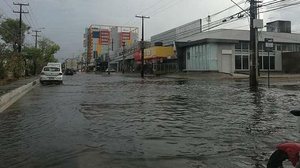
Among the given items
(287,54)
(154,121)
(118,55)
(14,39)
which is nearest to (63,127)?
(154,121)

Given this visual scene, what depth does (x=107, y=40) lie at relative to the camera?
172625mm

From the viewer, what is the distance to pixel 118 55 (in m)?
131

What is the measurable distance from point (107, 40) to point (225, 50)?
116 m

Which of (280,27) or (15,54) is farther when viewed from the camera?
(280,27)

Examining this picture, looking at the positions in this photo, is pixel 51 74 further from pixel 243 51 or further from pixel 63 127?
pixel 243 51

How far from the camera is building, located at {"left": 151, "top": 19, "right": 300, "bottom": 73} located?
198ft

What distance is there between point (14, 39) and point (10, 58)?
55.9ft

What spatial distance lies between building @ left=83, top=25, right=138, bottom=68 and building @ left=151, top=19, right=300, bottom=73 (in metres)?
71.0

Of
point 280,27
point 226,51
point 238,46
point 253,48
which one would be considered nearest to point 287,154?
point 253,48

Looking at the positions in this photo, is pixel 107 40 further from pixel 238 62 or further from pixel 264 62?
pixel 238 62

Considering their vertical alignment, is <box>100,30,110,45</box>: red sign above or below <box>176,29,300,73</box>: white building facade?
above

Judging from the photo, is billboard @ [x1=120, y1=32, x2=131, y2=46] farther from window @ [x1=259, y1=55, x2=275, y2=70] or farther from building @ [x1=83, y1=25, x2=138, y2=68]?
window @ [x1=259, y1=55, x2=275, y2=70]

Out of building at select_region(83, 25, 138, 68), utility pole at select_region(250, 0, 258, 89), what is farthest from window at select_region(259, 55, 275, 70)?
building at select_region(83, 25, 138, 68)

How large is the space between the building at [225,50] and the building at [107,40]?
Answer: 7103 centimetres
